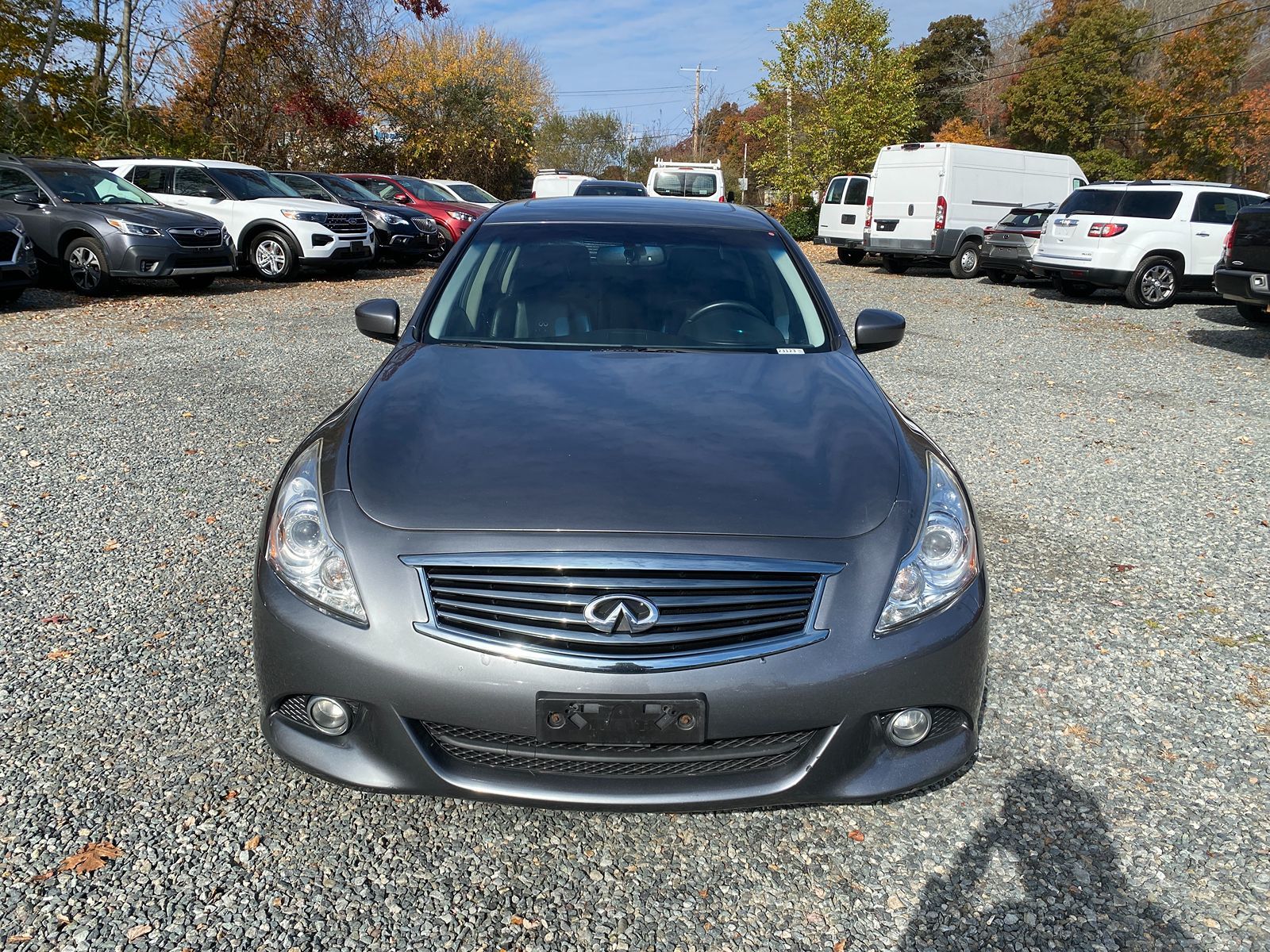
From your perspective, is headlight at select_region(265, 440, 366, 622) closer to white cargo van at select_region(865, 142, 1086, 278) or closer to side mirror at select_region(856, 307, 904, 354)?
side mirror at select_region(856, 307, 904, 354)

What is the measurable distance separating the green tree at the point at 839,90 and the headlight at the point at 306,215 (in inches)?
795

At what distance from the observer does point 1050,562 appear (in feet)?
15.2

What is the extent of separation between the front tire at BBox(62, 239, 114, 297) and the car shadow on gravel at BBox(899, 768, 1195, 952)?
42.8ft

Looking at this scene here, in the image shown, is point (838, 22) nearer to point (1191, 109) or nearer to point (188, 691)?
point (1191, 109)

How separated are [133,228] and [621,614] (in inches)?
500

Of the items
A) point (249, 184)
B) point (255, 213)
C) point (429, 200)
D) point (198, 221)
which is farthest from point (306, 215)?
point (429, 200)

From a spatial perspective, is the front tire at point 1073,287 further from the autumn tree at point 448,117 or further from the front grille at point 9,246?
the autumn tree at point 448,117

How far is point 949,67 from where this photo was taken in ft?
184

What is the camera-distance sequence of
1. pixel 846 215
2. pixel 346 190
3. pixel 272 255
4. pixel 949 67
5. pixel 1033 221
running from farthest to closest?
pixel 949 67 < pixel 846 215 < pixel 346 190 < pixel 1033 221 < pixel 272 255

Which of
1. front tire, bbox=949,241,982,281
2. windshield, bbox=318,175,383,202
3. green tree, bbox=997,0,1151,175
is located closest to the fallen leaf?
windshield, bbox=318,175,383,202

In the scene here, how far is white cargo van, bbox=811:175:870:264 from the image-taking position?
2264 centimetres

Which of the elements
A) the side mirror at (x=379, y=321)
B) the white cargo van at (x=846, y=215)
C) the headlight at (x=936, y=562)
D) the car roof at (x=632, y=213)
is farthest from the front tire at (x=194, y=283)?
the headlight at (x=936, y=562)

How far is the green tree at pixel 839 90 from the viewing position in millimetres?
31302

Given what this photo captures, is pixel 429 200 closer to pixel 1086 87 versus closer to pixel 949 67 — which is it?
pixel 1086 87
